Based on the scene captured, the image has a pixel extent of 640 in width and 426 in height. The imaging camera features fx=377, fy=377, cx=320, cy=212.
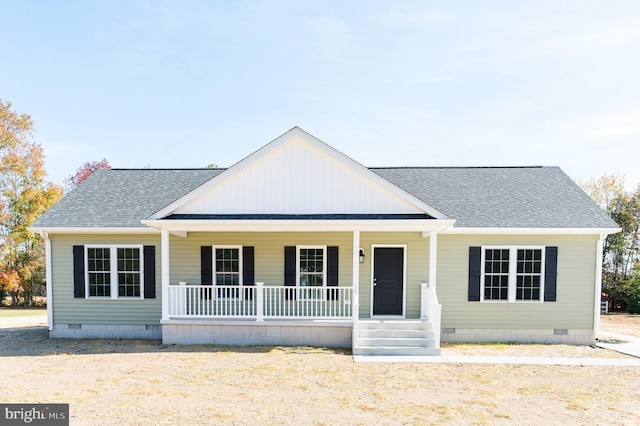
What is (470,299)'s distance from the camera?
1123 centimetres

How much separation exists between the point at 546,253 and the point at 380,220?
5299 millimetres

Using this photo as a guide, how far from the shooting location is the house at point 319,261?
10.3m

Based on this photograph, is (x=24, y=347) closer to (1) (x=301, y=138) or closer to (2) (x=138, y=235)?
(2) (x=138, y=235)

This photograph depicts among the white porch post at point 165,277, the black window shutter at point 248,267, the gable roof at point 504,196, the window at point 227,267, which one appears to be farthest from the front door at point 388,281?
the white porch post at point 165,277

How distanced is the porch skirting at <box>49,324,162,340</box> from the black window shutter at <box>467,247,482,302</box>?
31.1 ft

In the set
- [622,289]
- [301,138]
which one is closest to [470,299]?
[301,138]

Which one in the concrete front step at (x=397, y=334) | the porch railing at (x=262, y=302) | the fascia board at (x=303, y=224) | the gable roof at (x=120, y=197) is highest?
the gable roof at (x=120, y=197)

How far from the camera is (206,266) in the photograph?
11719 millimetres

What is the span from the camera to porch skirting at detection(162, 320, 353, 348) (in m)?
10.2

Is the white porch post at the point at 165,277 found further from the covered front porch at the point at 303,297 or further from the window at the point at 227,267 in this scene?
the window at the point at 227,267

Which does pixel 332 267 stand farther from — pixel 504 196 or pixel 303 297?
pixel 504 196

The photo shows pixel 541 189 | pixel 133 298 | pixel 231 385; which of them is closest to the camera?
pixel 231 385

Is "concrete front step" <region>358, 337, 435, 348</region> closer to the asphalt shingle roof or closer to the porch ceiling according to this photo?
the porch ceiling

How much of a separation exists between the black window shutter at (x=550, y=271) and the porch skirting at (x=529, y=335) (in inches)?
45.6
